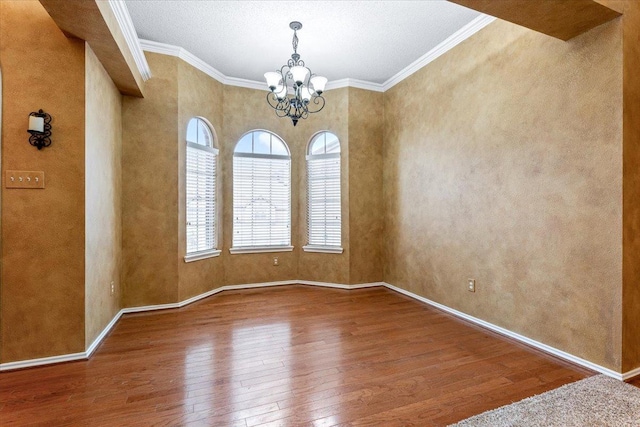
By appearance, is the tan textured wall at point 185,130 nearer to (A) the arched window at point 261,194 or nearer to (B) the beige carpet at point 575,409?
(A) the arched window at point 261,194

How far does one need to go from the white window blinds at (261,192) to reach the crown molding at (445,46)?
2168 millimetres

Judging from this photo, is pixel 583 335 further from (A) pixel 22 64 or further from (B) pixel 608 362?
(A) pixel 22 64

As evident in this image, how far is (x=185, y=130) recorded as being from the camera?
14.0 feet

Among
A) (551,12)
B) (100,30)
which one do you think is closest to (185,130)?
(100,30)

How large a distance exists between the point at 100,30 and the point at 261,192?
120 inches

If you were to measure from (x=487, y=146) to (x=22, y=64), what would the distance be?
439 cm

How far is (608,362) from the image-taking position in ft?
7.97

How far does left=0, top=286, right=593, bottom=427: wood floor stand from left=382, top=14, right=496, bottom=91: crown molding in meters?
3.36

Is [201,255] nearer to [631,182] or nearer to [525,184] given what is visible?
[525,184]

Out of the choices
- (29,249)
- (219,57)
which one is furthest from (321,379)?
(219,57)

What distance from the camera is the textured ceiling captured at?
3219 mm

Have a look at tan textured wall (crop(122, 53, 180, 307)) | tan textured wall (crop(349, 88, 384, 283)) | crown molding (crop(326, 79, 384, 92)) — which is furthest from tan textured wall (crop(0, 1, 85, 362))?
tan textured wall (crop(349, 88, 384, 283))

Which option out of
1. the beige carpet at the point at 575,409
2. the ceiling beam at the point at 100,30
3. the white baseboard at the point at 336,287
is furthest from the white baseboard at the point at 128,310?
the beige carpet at the point at 575,409

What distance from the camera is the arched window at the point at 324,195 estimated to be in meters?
5.24
